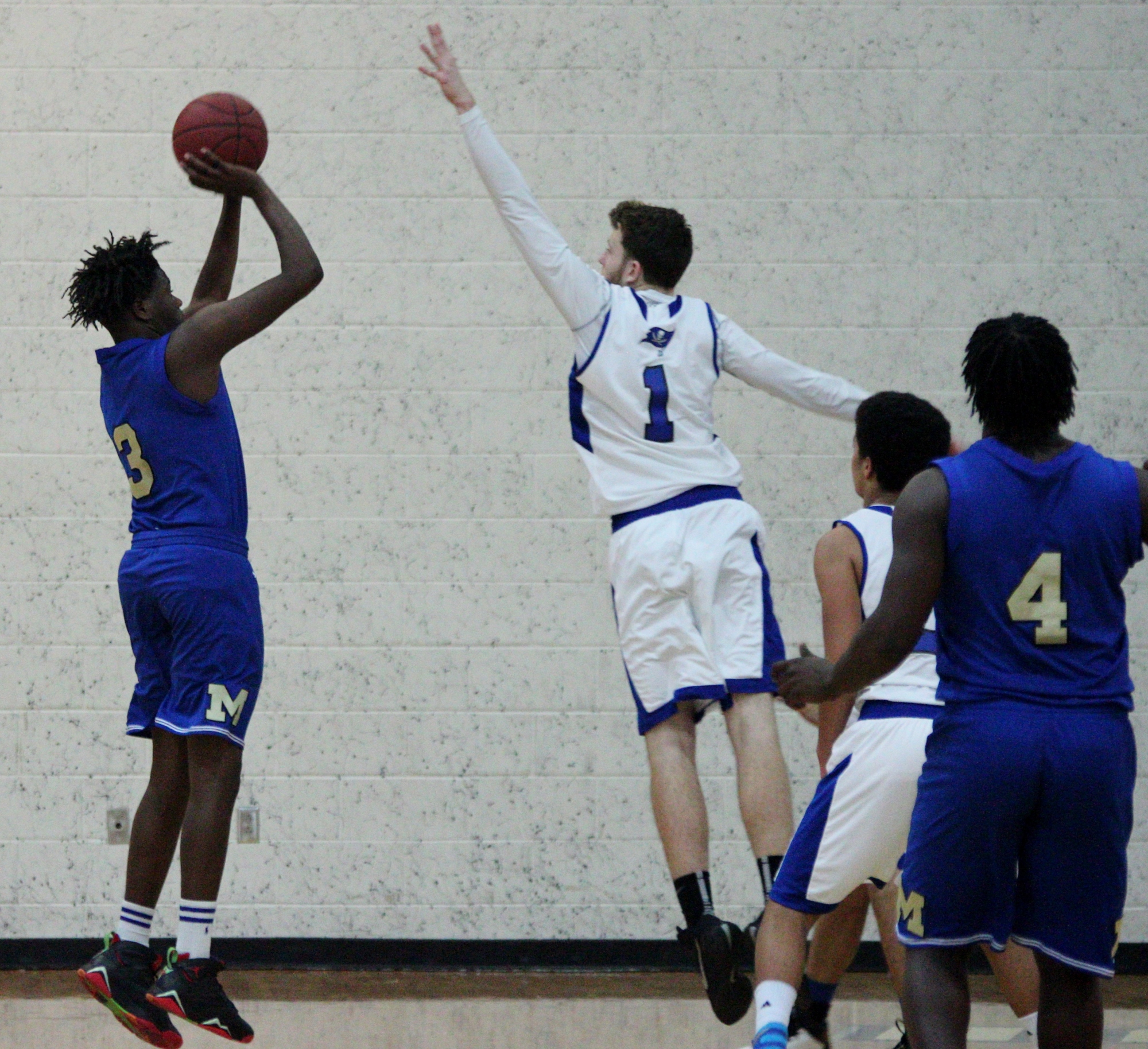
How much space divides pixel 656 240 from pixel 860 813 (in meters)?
1.78

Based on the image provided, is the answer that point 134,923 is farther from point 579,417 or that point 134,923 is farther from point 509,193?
point 509,193

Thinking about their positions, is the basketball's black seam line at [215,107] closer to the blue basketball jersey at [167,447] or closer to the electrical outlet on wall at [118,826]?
the blue basketball jersey at [167,447]

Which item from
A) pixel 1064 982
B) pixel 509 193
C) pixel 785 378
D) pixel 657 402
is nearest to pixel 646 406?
pixel 657 402

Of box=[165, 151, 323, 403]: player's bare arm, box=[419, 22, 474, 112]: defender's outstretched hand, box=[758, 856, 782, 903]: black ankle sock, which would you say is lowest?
box=[758, 856, 782, 903]: black ankle sock

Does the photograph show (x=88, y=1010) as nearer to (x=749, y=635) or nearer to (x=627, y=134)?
(x=749, y=635)

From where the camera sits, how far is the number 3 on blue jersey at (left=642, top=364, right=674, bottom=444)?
14.0ft

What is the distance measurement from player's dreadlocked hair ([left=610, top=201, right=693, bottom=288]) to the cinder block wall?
1.54 m

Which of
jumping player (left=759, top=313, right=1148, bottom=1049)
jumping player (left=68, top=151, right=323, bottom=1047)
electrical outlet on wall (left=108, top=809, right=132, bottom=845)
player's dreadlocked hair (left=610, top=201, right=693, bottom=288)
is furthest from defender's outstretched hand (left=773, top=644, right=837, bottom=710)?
electrical outlet on wall (left=108, top=809, right=132, bottom=845)

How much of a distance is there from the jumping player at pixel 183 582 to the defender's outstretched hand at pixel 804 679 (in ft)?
4.70

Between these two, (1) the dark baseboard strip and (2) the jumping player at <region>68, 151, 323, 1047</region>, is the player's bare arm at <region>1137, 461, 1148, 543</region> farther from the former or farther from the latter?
(1) the dark baseboard strip

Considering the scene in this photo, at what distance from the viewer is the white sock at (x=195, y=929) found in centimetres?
376

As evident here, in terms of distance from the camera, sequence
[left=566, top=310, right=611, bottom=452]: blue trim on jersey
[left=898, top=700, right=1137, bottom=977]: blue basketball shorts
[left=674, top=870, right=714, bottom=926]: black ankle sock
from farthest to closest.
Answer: [left=566, top=310, right=611, bottom=452]: blue trim on jersey → [left=674, top=870, right=714, bottom=926]: black ankle sock → [left=898, top=700, right=1137, bottom=977]: blue basketball shorts

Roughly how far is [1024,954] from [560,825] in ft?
8.22

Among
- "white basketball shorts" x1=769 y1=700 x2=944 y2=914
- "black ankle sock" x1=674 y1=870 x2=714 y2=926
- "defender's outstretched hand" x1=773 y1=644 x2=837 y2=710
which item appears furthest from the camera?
"black ankle sock" x1=674 y1=870 x2=714 y2=926
